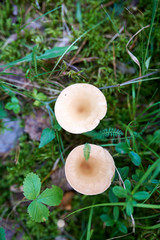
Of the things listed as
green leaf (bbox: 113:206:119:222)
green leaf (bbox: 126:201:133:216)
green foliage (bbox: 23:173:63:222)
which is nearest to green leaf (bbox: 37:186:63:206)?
green foliage (bbox: 23:173:63:222)

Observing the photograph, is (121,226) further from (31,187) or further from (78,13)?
(78,13)

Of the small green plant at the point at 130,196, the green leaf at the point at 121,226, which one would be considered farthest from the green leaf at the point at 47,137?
the green leaf at the point at 121,226

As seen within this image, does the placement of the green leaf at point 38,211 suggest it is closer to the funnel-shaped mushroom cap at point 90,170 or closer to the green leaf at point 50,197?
the green leaf at point 50,197

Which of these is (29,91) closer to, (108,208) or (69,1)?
(69,1)

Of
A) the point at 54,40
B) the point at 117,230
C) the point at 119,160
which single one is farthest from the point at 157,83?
the point at 117,230

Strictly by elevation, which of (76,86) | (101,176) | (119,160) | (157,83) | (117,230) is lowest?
(117,230)

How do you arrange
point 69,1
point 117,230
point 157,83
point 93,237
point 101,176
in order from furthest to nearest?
point 69,1 → point 157,83 → point 93,237 → point 117,230 → point 101,176
